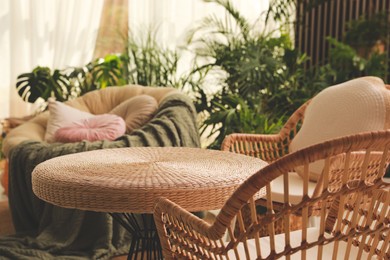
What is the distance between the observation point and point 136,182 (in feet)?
4.88

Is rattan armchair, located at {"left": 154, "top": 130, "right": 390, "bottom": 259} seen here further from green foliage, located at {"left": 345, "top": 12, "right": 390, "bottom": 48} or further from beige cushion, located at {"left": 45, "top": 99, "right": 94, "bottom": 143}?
green foliage, located at {"left": 345, "top": 12, "right": 390, "bottom": 48}

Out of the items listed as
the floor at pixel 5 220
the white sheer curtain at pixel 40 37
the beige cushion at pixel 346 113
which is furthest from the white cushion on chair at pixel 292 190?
the white sheer curtain at pixel 40 37

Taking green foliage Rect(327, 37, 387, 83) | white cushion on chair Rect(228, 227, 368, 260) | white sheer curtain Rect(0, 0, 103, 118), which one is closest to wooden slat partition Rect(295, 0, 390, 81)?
green foliage Rect(327, 37, 387, 83)

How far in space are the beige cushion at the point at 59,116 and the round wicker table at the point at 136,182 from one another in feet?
4.72

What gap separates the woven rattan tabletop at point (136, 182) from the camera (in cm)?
145

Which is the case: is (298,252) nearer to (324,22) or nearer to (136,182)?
(136,182)

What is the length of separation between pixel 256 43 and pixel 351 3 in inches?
73.9

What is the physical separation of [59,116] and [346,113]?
1.83 meters

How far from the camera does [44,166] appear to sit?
176 centimetres

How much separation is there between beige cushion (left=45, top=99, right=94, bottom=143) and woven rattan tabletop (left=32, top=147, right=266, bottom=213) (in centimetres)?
145

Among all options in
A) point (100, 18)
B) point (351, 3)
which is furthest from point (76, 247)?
point (351, 3)

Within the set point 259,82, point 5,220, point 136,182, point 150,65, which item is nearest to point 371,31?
point 259,82

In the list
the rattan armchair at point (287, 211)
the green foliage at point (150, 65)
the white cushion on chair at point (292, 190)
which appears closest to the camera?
the rattan armchair at point (287, 211)

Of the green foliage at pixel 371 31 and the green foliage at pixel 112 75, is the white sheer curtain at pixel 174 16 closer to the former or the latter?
the green foliage at pixel 112 75
